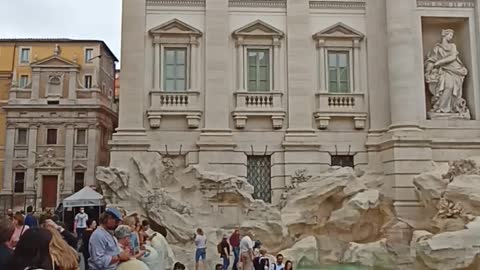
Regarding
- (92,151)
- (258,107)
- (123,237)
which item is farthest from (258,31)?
(92,151)

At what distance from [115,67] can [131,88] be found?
38.8m

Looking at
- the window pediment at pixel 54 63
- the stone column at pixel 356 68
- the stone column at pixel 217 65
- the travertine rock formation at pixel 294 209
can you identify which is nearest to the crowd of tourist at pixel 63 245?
the travertine rock formation at pixel 294 209

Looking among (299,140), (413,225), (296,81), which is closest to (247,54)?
(296,81)

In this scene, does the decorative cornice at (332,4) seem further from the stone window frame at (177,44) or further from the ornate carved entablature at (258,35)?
the stone window frame at (177,44)

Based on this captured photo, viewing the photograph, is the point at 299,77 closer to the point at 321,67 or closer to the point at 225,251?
the point at 321,67

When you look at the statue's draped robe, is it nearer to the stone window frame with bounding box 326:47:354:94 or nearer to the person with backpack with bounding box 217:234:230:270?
the stone window frame with bounding box 326:47:354:94

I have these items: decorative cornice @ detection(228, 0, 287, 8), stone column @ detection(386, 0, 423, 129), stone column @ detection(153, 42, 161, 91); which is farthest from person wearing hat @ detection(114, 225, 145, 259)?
decorative cornice @ detection(228, 0, 287, 8)

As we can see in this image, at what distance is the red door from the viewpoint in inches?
1875

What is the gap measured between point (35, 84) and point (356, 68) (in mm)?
35426

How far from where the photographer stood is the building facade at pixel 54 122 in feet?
157

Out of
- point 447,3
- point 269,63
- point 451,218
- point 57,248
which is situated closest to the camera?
point 57,248

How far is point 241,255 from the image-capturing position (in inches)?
651

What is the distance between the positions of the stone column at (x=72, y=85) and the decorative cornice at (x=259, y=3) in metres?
30.6

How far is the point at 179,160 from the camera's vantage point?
867 inches
